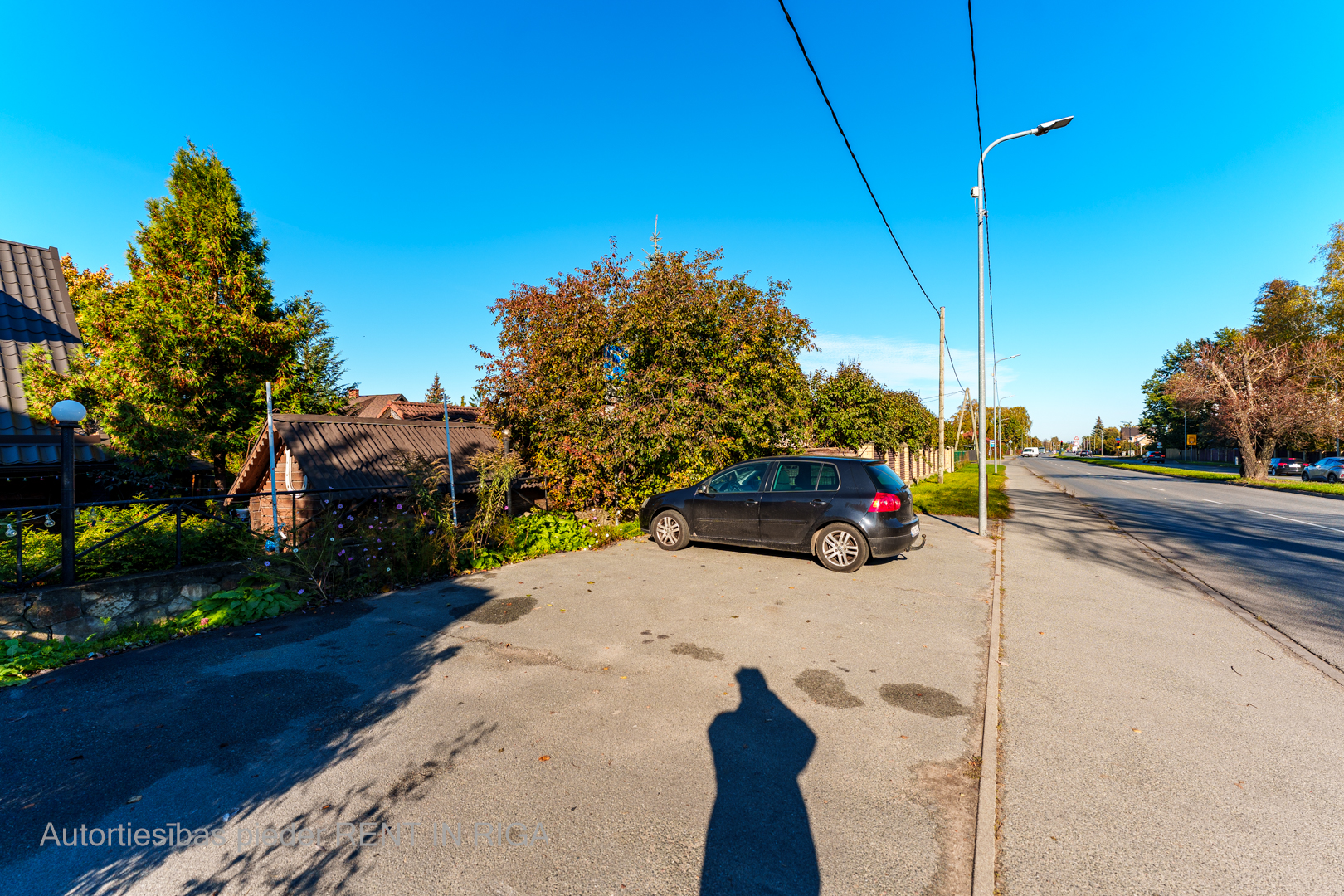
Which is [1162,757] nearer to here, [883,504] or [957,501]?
[883,504]

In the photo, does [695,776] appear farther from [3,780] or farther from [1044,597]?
[1044,597]

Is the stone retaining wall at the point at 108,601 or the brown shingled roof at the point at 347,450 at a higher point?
the brown shingled roof at the point at 347,450

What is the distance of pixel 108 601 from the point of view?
18.2 ft

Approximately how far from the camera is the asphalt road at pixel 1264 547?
602 centimetres

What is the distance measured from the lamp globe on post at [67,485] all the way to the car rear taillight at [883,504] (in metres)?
9.02

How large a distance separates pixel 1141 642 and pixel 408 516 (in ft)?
28.4

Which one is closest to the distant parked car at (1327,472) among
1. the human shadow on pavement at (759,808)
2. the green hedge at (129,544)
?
the human shadow on pavement at (759,808)

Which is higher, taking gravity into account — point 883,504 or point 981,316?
point 981,316

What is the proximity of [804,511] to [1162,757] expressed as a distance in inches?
199

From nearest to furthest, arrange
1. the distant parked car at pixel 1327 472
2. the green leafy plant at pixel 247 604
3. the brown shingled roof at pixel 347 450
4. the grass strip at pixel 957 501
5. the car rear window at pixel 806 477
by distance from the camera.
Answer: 1. the green leafy plant at pixel 247 604
2. the car rear window at pixel 806 477
3. the brown shingled roof at pixel 347 450
4. the grass strip at pixel 957 501
5. the distant parked car at pixel 1327 472

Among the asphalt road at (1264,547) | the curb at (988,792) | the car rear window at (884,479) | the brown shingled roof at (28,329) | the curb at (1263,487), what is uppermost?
the brown shingled roof at (28,329)

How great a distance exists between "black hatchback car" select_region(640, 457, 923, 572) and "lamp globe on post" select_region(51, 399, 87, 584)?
7009mm

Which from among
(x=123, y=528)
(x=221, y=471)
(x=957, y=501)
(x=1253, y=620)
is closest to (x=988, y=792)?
(x=1253, y=620)

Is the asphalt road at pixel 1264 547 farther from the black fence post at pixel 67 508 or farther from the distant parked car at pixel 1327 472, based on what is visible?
the distant parked car at pixel 1327 472
